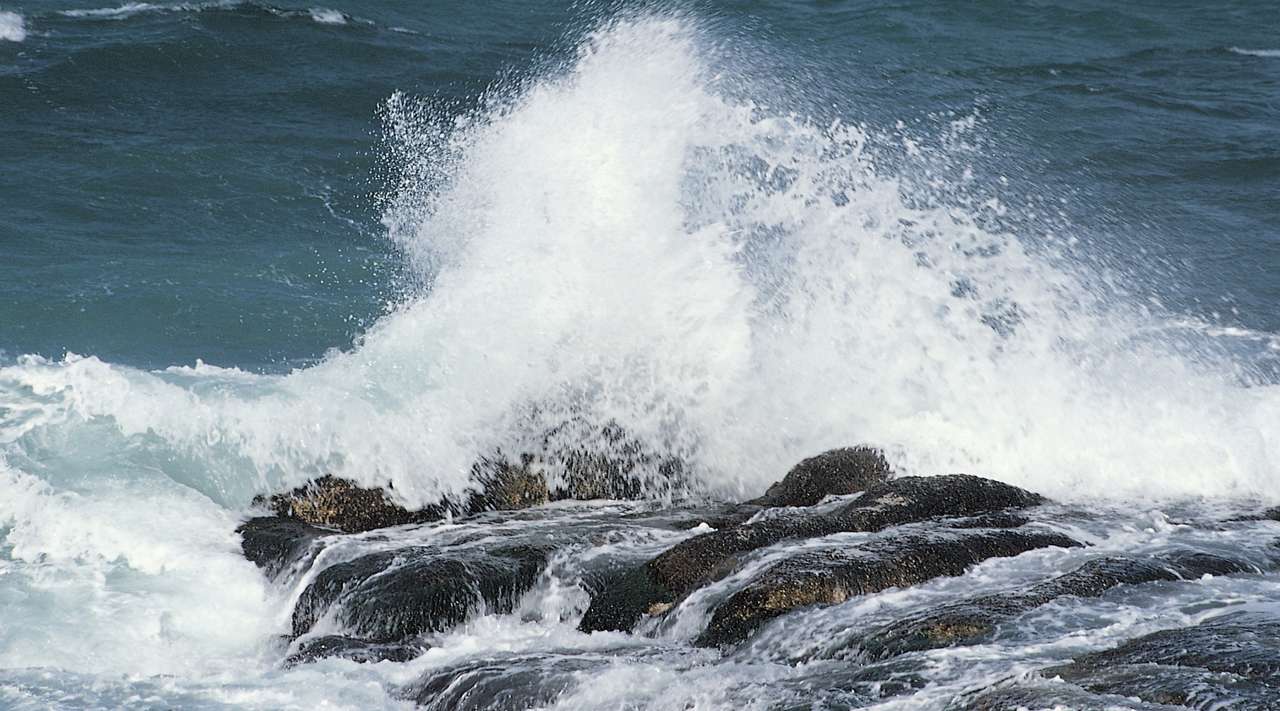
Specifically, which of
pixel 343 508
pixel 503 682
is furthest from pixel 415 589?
pixel 343 508

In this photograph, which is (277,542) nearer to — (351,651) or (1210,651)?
(351,651)

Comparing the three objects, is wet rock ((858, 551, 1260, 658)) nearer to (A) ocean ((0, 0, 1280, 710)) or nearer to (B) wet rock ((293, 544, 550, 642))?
(A) ocean ((0, 0, 1280, 710))

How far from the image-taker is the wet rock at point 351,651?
6.77 metres

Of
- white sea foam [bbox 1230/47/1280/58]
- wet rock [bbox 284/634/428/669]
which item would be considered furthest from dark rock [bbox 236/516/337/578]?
white sea foam [bbox 1230/47/1280/58]

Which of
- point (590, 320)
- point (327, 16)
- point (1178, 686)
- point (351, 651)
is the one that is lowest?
point (1178, 686)

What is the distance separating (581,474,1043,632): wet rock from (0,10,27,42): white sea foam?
1438cm

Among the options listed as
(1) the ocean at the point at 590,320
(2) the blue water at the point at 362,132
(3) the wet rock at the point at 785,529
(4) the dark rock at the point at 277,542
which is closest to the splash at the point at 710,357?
(1) the ocean at the point at 590,320

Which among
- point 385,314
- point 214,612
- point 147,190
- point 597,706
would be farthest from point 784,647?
point 147,190

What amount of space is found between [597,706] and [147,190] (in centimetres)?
1089

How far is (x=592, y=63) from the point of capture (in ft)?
48.6

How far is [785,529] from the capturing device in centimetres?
760

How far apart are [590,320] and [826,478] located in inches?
108

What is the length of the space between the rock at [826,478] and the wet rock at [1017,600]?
2.07m

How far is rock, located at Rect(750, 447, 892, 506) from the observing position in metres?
8.67
